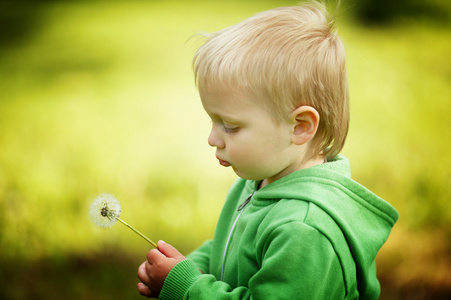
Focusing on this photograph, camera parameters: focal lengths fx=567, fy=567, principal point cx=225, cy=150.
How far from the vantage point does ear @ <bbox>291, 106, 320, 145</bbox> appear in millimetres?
1263

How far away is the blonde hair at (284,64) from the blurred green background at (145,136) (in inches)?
38.7

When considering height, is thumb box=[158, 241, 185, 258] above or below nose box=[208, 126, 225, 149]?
below

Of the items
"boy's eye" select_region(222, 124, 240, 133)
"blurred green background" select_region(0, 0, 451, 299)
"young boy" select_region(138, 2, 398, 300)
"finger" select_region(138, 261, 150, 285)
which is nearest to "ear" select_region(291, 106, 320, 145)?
"young boy" select_region(138, 2, 398, 300)

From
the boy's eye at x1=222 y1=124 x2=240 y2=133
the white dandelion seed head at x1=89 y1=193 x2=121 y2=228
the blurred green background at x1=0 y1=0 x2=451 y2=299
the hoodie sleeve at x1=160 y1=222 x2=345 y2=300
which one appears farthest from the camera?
the blurred green background at x1=0 y1=0 x2=451 y2=299

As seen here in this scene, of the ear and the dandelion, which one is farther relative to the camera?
the dandelion

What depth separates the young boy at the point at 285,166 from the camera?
1.20m

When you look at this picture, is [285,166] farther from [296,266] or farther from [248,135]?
[296,266]

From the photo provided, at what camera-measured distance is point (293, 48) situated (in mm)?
1257

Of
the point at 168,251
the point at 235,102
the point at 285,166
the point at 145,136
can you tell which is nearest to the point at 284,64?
the point at 235,102

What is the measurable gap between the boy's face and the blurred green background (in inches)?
43.2

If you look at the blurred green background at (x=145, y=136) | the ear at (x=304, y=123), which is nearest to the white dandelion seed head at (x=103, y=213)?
the ear at (x=304, y=123)

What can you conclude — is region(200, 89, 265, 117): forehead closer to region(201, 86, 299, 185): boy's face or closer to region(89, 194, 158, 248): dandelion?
region(201, 86, 299, 185): boy's face

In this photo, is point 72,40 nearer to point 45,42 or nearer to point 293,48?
point 45,42

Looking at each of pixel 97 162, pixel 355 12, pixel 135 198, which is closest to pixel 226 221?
pixel 135 198
